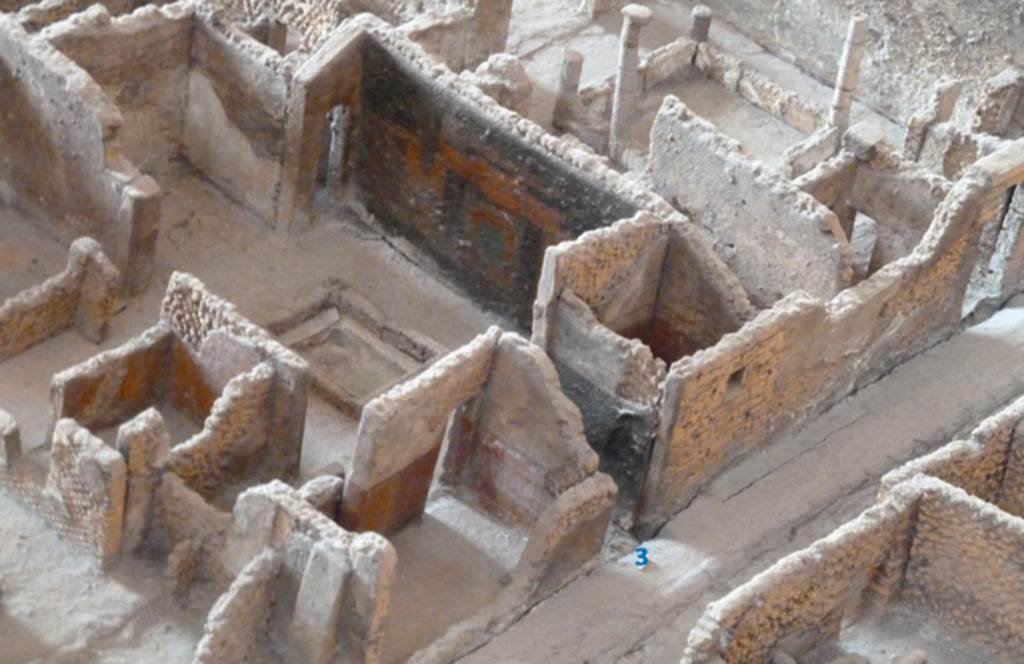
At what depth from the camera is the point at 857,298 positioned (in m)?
19.3

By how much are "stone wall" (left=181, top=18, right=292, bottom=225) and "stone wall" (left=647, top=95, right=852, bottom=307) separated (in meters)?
3.08

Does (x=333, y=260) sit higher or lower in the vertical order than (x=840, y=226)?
lower

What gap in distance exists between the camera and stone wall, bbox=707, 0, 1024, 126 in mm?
23562

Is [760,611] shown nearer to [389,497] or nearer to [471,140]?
[389,497]

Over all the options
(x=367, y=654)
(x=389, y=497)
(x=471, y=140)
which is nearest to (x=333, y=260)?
(x=471, y=140)

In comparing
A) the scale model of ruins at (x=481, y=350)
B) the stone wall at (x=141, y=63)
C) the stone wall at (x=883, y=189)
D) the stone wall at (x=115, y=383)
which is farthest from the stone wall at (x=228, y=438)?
the stone wall at (x=883, y=189)

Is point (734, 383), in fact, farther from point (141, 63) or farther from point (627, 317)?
point (141, 63)

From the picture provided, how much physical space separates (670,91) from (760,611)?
27.4 feet

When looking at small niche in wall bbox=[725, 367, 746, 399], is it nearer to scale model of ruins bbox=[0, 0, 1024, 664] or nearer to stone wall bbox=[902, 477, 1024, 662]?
scale model of ruins bbox=[0, 0, 1024, 664]

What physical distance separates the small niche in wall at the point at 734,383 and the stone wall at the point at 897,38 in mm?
6038

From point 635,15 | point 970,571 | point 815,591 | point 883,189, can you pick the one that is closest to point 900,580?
point 970,571

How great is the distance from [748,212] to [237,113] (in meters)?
4.38

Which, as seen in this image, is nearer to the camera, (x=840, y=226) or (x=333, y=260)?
(x=840, y=226)

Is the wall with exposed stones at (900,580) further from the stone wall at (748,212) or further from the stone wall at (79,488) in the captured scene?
the stone wall at (79,488)
